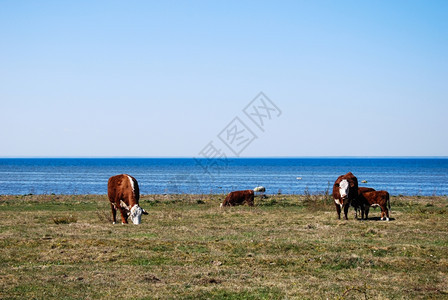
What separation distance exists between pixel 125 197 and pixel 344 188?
9.83m

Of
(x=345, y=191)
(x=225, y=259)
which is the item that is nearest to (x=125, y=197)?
(x=225, y=259)

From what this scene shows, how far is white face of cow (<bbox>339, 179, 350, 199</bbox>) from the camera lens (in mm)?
24453

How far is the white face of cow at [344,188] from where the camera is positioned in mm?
24453

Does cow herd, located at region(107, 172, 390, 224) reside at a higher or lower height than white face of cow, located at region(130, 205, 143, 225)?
higher

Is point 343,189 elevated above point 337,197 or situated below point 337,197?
above

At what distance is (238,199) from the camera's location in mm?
34031

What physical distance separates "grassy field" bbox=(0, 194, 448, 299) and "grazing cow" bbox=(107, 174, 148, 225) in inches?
27.5

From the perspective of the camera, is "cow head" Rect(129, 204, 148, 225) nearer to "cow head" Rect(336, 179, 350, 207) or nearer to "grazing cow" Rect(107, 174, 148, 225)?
"grazing cow" Rect(107, 174, 148, 225)

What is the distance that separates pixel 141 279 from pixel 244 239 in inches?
247

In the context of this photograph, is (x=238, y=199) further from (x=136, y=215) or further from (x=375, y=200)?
(x=136, y=215)

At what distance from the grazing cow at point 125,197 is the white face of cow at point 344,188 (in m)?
9.03

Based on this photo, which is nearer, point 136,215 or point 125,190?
point 136,215

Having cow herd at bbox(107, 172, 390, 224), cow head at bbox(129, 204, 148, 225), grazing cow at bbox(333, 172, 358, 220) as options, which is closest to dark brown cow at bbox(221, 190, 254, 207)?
cow herd at bbox(107, 172, 390, 224)

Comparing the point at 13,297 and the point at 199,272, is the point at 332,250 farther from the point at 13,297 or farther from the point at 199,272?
the point at 13,297
